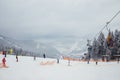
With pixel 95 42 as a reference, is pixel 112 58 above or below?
below

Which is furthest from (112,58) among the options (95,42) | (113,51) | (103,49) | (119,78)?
(119,78)

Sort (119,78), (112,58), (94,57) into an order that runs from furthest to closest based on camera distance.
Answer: (94,57) → (112,58) → (119,78)

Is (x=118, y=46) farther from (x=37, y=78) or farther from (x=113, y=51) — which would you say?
(x=37, y=78)

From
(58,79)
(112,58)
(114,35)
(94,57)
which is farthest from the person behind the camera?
(94,57)

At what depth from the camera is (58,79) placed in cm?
2127

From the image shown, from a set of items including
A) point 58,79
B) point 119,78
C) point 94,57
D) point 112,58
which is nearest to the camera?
point 58,79

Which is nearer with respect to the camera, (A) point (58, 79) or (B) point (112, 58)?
(A) point (58, 79)

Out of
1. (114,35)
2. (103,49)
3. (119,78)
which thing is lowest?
(119,78)

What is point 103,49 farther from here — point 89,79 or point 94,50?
point 89,79

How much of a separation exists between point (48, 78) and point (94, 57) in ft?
193

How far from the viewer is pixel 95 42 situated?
79.9 m

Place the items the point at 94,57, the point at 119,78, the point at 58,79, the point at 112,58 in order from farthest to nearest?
the point at 94,57, the point at 112,58, the point at 119,78, the point at 58,79

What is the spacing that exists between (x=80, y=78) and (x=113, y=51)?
156ft

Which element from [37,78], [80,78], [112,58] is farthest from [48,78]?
[112,58]
